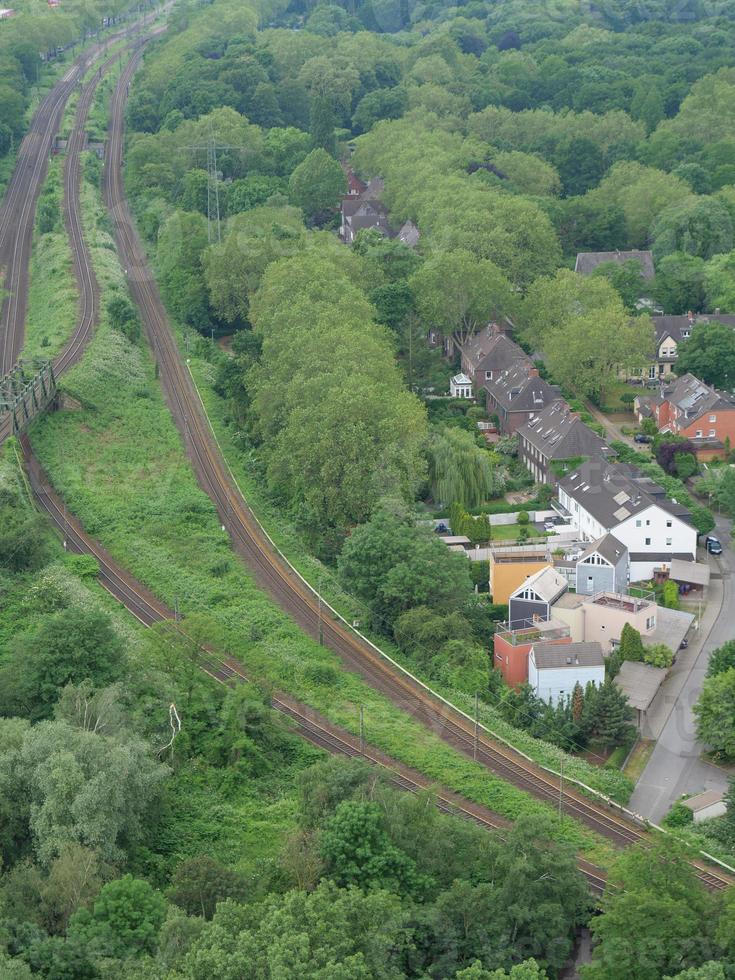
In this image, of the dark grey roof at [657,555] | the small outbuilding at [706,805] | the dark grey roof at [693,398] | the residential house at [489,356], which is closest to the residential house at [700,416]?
the dark grey roof at [693,398]

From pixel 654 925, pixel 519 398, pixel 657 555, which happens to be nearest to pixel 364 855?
pixel 654 925

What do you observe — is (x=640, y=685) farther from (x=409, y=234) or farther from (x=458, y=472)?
(x=409, y=234)

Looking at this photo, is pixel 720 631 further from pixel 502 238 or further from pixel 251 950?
pixel 502 238

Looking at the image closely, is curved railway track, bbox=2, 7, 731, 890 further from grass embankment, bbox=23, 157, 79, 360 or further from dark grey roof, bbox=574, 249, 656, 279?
dark grey roof, bbox=574, 249, 656, 279

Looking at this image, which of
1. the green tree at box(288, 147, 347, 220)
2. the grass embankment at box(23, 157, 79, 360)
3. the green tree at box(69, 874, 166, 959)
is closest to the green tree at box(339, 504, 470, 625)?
the green tree at box(69, 874, 166, 959)

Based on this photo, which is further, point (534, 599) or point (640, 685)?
point (534, 599)

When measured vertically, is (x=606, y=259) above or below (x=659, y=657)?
below
